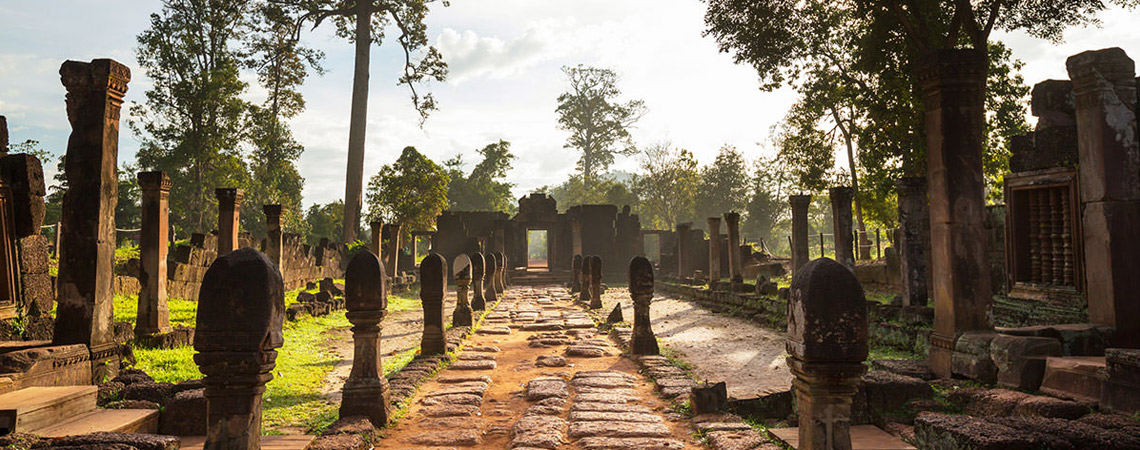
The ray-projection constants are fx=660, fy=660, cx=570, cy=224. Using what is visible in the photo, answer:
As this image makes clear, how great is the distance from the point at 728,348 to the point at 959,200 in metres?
4.42

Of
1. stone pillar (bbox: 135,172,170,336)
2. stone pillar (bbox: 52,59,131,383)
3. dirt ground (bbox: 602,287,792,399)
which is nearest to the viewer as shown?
stone pillar (bbox: 52,59,131,383)

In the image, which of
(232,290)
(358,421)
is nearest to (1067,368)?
(358,421)

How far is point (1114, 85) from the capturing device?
715cm

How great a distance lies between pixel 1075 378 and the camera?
5.39 meters

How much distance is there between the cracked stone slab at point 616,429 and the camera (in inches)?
207

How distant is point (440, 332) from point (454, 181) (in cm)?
4993

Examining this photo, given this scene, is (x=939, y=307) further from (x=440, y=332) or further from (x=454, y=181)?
(x=454, y=181)

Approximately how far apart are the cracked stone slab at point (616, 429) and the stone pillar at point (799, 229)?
1111 centimetres

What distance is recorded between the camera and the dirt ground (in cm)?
757

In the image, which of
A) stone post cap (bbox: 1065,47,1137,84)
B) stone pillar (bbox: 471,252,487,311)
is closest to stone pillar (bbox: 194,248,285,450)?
stone post cap (bbox: 1065,47,1137,84)

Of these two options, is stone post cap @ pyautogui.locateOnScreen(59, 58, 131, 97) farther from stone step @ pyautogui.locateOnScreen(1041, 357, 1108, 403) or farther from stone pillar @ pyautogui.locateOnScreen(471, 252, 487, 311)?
stone pillar @ pyautogui.locateOnScreen(471, 252, 487, 311)

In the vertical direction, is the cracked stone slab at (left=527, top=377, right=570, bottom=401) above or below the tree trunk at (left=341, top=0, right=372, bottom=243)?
below

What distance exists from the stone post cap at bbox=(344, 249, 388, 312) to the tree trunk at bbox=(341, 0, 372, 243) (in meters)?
22.3

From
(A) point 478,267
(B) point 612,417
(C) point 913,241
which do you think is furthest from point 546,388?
(A) point 478,267
